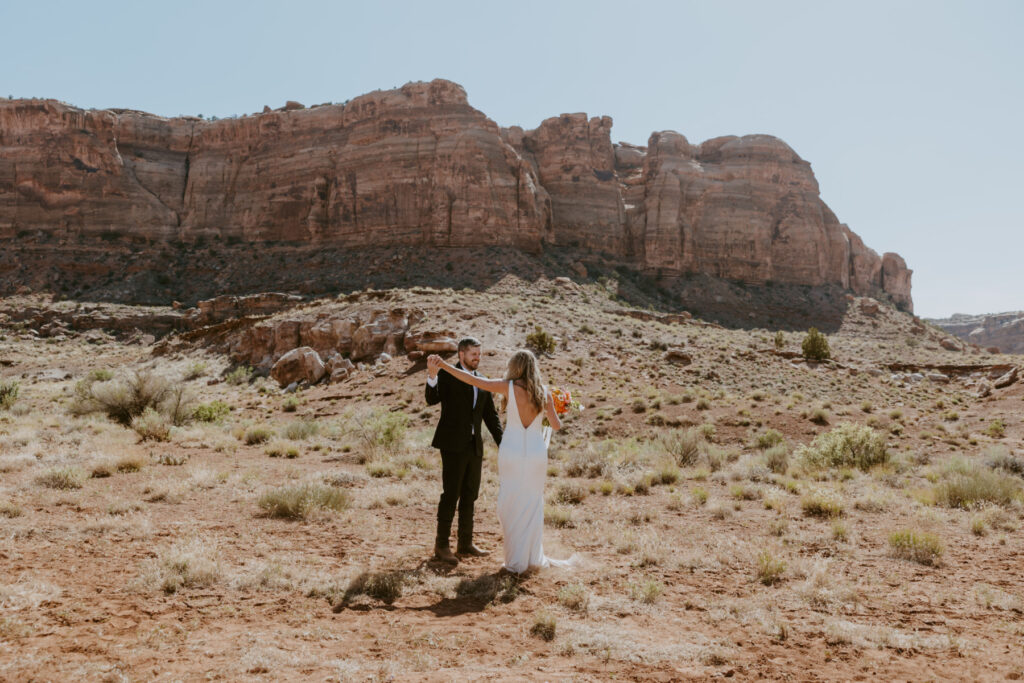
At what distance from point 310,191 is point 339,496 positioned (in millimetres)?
47643

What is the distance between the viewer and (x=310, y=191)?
5019cm

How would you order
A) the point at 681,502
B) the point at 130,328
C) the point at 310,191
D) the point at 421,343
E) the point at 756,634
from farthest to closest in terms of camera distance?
1. the point at 310,191
2. the point at 130,328
3. the point at 421,343
4. the point at 681,502
5. the point at 756,634

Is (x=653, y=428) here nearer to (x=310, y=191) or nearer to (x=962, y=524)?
(x=962, y=524)

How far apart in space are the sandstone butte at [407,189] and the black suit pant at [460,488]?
42.0 metres

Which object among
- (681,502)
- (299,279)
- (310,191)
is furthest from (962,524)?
(310,191)

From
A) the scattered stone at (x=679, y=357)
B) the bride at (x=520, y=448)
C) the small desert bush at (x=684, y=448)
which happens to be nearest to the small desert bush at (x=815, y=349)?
the scattered stone at (x=679, y=357)

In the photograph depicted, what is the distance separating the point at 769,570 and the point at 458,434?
11.0ft

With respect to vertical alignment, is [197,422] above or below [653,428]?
below

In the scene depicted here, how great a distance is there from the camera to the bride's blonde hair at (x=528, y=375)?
17.3 ft

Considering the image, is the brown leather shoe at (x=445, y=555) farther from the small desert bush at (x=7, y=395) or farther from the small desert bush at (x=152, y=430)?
the small desert bush at (x=7, y=395)

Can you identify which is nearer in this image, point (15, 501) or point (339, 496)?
point (15, 501)

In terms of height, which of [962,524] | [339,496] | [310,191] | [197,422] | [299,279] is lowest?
[197,422]

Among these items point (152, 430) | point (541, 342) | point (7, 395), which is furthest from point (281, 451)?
point (541, 342)

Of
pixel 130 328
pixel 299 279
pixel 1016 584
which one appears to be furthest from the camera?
pixel 299 279
